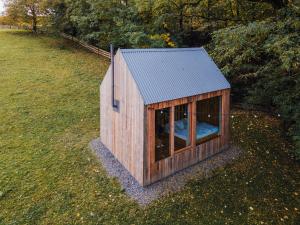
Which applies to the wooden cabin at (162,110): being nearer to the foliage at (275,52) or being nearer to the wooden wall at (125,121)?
the wooden wall at (125,121)

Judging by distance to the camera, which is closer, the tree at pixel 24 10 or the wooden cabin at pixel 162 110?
the wooden cabin at pixel 162 110

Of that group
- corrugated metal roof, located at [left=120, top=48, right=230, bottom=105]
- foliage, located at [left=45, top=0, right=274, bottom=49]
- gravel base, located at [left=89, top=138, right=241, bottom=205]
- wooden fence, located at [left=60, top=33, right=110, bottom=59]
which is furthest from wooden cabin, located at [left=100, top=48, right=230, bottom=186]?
wooden fence, located at [left=60, top=33, right=110, bottom=59]

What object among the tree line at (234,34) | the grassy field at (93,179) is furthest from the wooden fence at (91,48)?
the grassy field at (93,179)

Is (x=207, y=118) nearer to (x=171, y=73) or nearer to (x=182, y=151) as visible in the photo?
(x=182, y=151)

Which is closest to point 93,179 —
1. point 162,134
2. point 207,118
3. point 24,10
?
point 162,134

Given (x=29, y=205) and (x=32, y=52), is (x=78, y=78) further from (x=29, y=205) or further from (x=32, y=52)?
(x=29, y=205)

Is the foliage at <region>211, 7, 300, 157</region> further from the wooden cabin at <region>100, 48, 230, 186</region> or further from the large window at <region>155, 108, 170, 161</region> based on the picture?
the large window at <region>155, 108, 170, 161</region>
